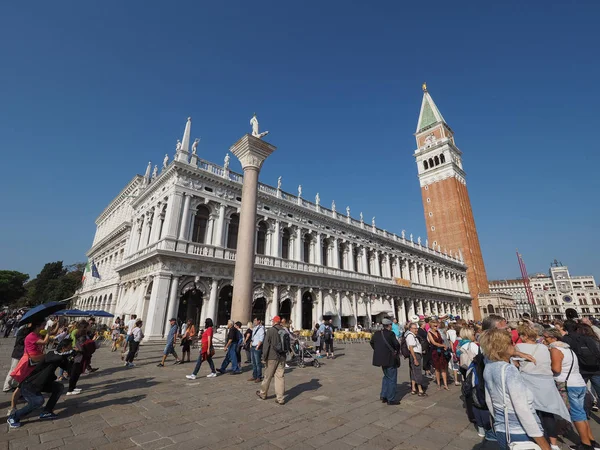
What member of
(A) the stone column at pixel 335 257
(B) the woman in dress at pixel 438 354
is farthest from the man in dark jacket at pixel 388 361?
(A) the stone column at pixel 335 257

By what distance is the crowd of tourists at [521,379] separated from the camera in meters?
2.41

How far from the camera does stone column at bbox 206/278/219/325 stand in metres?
18.7

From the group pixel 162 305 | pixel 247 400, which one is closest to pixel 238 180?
pixel 162 305

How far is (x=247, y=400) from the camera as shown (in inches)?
232

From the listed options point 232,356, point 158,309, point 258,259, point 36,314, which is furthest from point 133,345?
point 258,259

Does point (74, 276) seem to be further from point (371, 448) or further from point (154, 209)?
point (371, 448)

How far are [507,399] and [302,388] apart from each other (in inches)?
216

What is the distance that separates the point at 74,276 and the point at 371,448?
209ft

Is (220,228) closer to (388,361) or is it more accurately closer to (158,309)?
(158,309)

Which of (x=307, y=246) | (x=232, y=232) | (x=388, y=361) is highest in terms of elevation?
(x=307, y=246)

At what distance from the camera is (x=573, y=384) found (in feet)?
13.1

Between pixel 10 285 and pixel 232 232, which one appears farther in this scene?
pixel 10 285

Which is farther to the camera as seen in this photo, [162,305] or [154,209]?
[154,209]

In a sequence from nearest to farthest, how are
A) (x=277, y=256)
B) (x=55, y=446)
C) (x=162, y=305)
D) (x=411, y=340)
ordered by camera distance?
(x=55, y=446) → (x=411, y=340) → (x=162, y=305) → (x=277, y=256)
